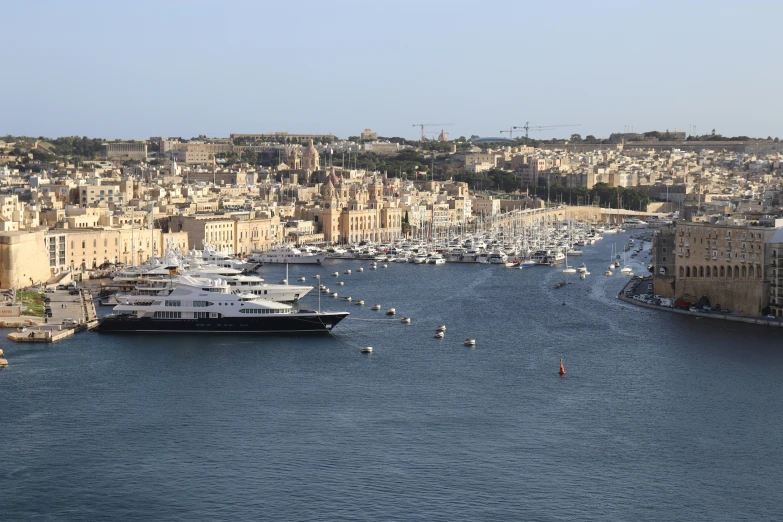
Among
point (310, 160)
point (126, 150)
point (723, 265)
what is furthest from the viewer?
point (126, 150)

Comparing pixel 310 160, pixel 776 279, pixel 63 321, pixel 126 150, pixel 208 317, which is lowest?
pixel 63 321

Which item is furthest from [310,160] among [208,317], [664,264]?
[208,317]

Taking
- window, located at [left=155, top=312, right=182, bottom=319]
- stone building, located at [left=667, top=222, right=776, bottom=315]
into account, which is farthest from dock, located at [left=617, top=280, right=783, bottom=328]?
window, located at [left=155, top=312, right=182, bottom=319]

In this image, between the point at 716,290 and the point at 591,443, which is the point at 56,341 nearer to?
the point at 591,443

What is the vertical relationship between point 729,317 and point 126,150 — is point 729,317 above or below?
below

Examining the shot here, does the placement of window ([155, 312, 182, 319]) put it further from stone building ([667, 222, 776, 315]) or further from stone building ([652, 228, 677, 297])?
stone building ([652, 228, 677, 297])

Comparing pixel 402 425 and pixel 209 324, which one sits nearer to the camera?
pixel 402 425

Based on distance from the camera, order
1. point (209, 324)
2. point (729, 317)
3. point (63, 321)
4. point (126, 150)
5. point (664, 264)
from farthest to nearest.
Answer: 1. point (126, 150)
2. point (664, 264)
3. point (729, 317)
4. point (63, 321)
5. point (209, 324)

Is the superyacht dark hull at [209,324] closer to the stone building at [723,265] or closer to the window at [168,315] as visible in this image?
the window at [168,315]

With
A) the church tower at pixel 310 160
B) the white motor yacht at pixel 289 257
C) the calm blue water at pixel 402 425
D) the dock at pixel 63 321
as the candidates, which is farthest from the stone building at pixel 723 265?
the church tower at pixel 310 160

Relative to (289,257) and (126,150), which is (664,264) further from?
(126,150)
